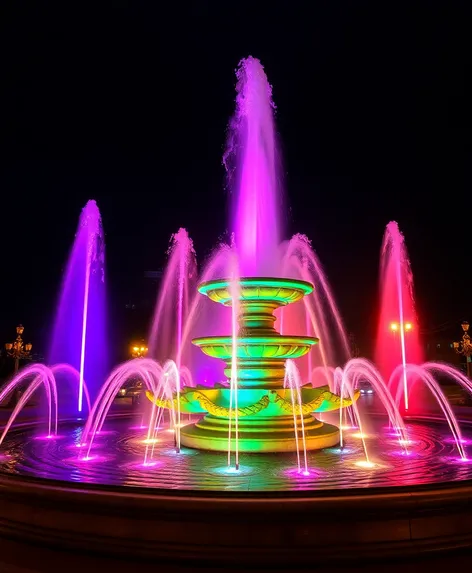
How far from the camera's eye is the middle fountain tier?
31.0 ft

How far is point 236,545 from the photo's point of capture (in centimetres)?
486

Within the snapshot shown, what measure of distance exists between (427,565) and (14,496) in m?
4.56

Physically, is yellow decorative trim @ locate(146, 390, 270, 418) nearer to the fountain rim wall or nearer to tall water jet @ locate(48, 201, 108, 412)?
the fountain rim wall

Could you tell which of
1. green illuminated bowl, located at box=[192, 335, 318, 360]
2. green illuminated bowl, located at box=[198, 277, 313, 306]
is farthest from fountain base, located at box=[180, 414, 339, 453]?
green illuminated bowl, located at box=[198, 277, 313, 306]

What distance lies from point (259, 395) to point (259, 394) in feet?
0.07

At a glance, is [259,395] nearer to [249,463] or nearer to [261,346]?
[261,346]

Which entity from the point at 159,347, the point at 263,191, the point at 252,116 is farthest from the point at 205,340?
the point at 159,347

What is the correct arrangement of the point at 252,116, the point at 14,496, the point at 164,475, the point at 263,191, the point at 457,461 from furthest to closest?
the point at 252,116 → the point at 263,191 → the point at 457,461 → the point at 164,475 → the point at 14,496

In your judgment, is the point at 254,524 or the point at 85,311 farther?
the point at 85,311

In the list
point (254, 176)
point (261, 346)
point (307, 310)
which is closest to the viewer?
point (261, 346)

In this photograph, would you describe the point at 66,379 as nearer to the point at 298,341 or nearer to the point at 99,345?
the point at 99,345

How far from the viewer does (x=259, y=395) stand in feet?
33.7

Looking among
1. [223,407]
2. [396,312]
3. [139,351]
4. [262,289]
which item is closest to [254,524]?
[223,407]

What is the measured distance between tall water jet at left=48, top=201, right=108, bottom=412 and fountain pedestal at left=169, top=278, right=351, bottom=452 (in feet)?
47.1
